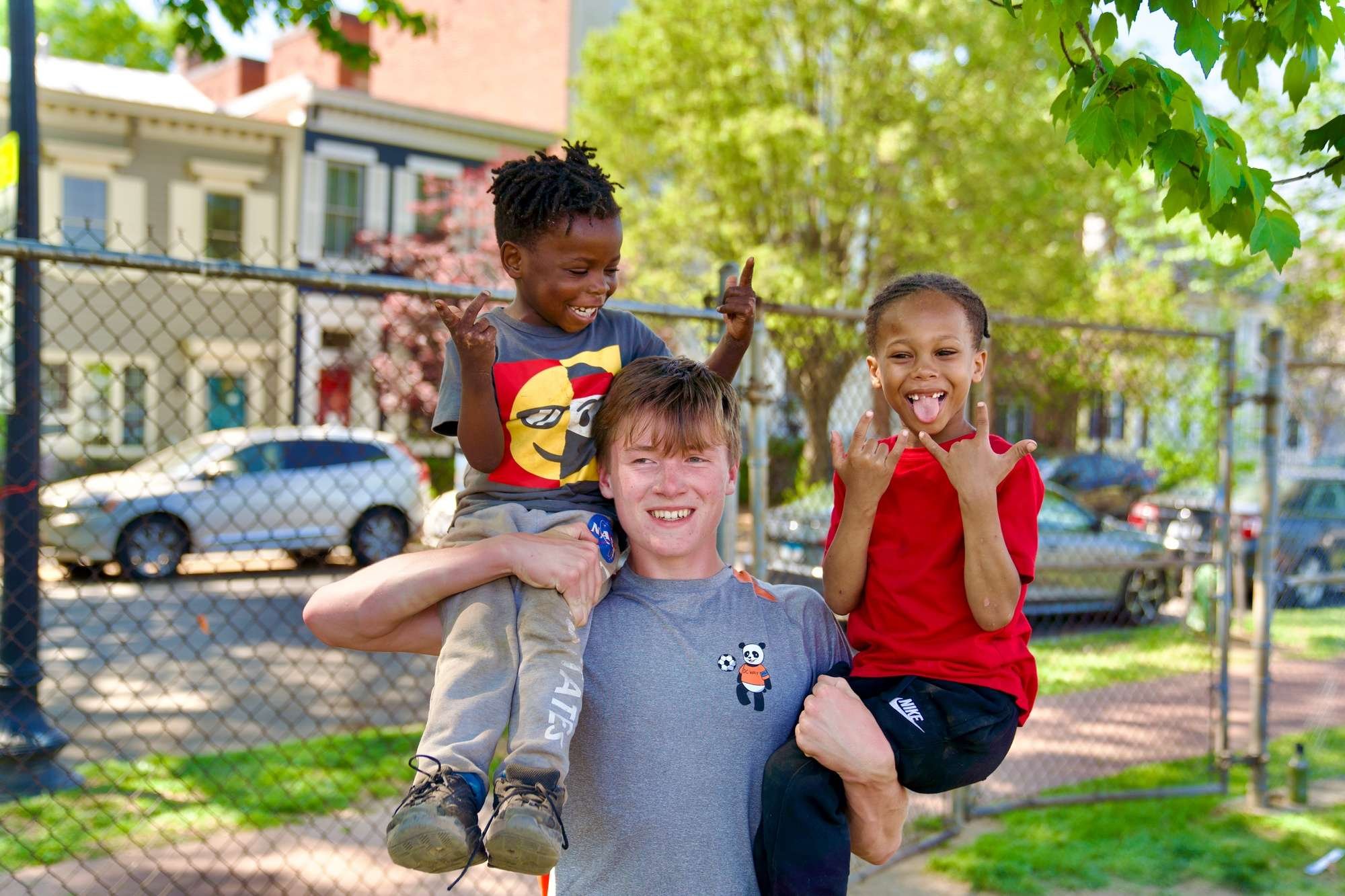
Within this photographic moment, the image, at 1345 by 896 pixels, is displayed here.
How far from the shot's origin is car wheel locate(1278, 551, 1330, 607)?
11750 mm

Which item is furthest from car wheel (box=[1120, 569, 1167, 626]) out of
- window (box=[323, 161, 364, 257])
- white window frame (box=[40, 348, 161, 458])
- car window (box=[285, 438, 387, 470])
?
window (box=[323, 161, 364, 257])

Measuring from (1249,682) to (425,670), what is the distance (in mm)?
6565

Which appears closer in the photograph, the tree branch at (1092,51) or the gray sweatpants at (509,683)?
the gray sweatpants at (509,683)

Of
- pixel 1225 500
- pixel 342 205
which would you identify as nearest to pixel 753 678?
pixel 1225 500

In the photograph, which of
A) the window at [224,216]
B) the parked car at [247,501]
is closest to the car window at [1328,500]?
the parked car at [247,501]

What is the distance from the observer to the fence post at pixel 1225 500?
5684 millimetres

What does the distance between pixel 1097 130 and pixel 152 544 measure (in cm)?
1053

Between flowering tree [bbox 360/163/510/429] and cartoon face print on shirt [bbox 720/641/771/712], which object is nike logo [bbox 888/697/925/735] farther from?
flowering tree [bbox 360/163/510/429]

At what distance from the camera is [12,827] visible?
4949 mm

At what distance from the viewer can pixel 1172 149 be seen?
2.25 meters

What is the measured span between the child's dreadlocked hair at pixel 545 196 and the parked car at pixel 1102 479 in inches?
215

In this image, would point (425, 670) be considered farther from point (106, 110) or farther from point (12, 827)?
point (106, 110)

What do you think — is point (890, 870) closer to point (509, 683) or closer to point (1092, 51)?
point (509, 683)

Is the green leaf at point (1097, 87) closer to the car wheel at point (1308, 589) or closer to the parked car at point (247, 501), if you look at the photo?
the parked car at point (247, 501)
